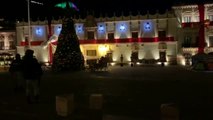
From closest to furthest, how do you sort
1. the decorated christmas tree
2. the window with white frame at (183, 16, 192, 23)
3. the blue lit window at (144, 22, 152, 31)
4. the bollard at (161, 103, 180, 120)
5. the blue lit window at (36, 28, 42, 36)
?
the bollard at (161, 103, 180, 120)
the decorated christmas tree
the window with white frame at (183, 16, 192, 23)
the blue lit window at (144, 22, 152, 31)
the blue lit window at (36, 28, 42, 36)

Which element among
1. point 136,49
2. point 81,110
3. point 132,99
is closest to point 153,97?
point 132,99

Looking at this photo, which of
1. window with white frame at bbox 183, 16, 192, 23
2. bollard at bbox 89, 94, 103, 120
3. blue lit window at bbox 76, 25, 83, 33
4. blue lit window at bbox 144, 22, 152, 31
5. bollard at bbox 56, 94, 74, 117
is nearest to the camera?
bollard at bbox 56, 94, 74, 117

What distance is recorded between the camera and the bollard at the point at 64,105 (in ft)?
36.4

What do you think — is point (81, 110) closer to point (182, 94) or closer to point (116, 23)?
point (182, 94)

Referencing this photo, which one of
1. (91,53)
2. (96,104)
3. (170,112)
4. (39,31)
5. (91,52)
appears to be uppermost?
(39,31)

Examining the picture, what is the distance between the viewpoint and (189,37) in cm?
5266

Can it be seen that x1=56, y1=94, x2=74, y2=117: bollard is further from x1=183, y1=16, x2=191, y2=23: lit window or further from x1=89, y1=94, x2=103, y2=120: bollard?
x1=183, y1=16, x2=191, y2=23: lit window

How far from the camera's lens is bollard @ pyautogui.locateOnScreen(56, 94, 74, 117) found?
36.4ft

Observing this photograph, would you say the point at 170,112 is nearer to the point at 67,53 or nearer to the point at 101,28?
the point at 67,53

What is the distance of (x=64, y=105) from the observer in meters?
11.2

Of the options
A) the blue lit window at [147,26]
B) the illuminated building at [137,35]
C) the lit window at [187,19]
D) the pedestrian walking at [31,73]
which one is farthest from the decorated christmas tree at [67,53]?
the lit window at [187,19]

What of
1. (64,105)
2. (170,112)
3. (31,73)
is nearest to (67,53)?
(31,73)

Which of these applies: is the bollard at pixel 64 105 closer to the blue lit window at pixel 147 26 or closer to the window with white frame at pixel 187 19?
the blue lit window at pixel 147 26

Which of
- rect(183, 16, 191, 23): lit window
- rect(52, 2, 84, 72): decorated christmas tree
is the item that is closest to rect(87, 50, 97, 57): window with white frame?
rect(183, 16, 191, 23): lit window
